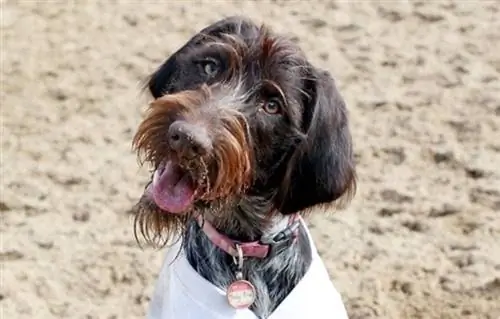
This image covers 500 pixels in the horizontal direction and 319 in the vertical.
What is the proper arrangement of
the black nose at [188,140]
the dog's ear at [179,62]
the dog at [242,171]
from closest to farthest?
the black nose at [188,140] → the dog at [242,171] → the dog's ear at [179,62]

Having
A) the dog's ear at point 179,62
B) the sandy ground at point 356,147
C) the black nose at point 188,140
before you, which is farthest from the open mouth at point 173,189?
the sandy ground at point 356,147

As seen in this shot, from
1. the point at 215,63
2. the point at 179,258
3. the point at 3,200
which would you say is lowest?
the point at 3,200

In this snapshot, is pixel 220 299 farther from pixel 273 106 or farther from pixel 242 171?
pixel 273 106

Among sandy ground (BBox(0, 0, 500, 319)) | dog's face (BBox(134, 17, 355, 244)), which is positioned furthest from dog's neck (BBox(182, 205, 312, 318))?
sandy ground (BBox(0, 0, 500, 319))

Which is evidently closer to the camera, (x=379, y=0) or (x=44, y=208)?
(x=44, y=208)

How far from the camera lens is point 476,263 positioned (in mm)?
5043

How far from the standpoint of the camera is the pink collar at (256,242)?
12.4 feet

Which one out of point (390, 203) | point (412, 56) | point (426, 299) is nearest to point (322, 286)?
point (426, 299)

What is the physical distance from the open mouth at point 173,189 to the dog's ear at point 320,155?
0.35 m

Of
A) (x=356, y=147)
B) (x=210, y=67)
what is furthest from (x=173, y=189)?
(x=356, y=147)

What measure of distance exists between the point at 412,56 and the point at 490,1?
0.90m

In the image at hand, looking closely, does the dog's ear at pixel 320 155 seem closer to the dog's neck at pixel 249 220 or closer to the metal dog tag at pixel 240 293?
the dog's neck at pixel 249 220

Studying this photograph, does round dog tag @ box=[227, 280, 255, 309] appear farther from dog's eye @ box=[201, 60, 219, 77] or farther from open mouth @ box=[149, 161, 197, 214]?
dog's eye @ box=[201, 60, 219, 77]

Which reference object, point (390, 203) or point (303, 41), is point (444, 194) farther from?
point (303, 41)
